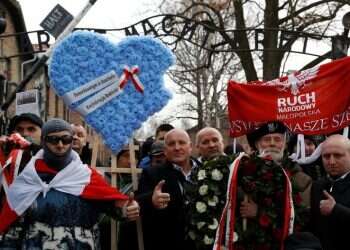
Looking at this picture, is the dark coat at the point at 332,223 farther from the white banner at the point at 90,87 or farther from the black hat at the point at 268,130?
the white banner at the point at 90,87

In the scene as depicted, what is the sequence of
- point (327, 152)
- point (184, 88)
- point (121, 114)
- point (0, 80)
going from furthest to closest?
point (184, 88)
point (0, 80)
point (121, 114)
point (327, 152)

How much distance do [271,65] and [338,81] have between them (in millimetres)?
11757

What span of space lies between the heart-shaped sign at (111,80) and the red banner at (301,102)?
1519 millimetres

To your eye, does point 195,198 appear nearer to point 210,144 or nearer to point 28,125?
point 210,144

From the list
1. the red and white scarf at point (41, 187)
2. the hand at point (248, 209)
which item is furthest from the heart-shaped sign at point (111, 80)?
the hand at point (248, 209)

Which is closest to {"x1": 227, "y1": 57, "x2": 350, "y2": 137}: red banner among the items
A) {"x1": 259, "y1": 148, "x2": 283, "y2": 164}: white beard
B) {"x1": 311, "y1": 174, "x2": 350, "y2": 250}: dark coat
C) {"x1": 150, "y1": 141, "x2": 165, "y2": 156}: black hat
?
{"x1": 150, "y1": 141, "x2": 165, "y2": 156}: black hat

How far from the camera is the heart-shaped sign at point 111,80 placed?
16.8 feet

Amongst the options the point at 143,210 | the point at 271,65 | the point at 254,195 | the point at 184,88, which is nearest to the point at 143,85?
the point at 143,210

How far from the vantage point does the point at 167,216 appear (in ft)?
16.7

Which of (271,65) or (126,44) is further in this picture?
(271,65)

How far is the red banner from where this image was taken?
638 centimetres

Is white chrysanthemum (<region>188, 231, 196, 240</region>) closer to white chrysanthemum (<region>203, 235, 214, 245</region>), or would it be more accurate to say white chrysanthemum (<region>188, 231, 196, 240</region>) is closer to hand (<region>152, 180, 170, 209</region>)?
white chrysanthemum (<region>203, 235, 214, 245</region>)

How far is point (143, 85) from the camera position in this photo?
209 inches

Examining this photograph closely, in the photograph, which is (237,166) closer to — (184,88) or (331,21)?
(331,21)
